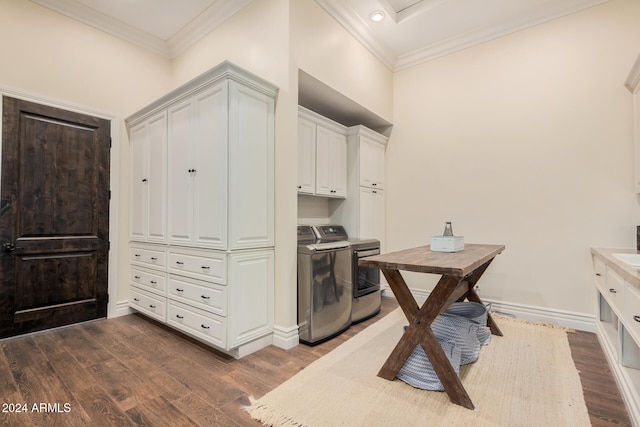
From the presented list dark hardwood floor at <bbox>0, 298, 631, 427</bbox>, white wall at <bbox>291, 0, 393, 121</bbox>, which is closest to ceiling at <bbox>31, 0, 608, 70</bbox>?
white wall at <bbox>291, 0, 393, 121</bbox>

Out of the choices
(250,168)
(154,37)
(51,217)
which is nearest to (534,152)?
(250,168)

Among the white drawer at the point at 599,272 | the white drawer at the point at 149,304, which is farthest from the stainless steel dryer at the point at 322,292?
the white drawer at the point at 599,272

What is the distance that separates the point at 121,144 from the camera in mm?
3508

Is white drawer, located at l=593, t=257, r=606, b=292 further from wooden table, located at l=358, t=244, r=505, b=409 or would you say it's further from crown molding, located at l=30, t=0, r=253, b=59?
crown molding, located at l=30, t=0, r=253, b=59

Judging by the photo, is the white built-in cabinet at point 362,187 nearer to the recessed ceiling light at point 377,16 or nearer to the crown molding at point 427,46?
the crown molding at point 427,46

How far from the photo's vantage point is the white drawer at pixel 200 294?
241 centimetres

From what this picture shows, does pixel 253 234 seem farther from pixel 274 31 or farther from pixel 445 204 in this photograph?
pixel 445 204

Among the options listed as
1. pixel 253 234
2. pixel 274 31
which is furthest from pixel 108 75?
pixel 253 234

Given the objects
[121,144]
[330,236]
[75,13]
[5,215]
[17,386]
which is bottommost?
[17,386]

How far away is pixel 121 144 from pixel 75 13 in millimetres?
1354

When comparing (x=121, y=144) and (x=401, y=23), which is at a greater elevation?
(x=401, y=23)

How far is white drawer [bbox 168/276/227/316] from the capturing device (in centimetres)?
241

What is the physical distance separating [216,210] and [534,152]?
10.8 feet

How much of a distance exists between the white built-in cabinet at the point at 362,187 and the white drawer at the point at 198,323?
1.93 meters
